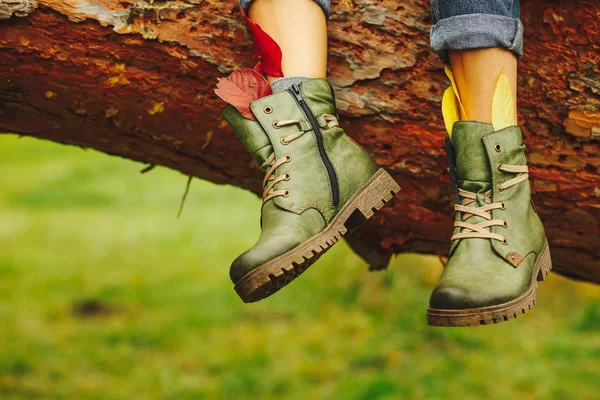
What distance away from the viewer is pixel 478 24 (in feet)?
5.74

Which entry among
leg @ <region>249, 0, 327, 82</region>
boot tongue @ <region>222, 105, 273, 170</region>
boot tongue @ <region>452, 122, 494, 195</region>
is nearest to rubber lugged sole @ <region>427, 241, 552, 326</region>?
boot tongue @ <region>452, 122, 494, 195</region>

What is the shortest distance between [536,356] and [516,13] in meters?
3.42

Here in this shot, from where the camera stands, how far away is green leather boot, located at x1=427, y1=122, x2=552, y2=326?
1684 millimetres

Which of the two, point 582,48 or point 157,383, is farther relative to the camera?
point 157,383

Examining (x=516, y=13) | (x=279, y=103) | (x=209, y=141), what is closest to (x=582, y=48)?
(x=516, y=13)

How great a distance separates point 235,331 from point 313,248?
3.61 metres

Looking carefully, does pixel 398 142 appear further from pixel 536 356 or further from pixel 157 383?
pixel 536 356

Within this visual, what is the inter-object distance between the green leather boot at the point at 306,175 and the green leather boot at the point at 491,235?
0.24 m

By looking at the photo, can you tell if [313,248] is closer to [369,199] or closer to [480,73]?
[369,199]

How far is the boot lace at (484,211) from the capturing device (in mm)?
1778

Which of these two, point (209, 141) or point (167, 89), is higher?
point (167, 89)

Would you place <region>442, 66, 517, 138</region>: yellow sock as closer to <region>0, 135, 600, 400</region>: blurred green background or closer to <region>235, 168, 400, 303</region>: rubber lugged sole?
<region>235, 168, 400, 303</region>: rubber lugged sole

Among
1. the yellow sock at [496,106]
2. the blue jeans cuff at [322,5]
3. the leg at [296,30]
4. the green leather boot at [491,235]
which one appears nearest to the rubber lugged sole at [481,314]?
the green leather boot at [491,235]

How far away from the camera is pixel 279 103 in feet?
6.16
